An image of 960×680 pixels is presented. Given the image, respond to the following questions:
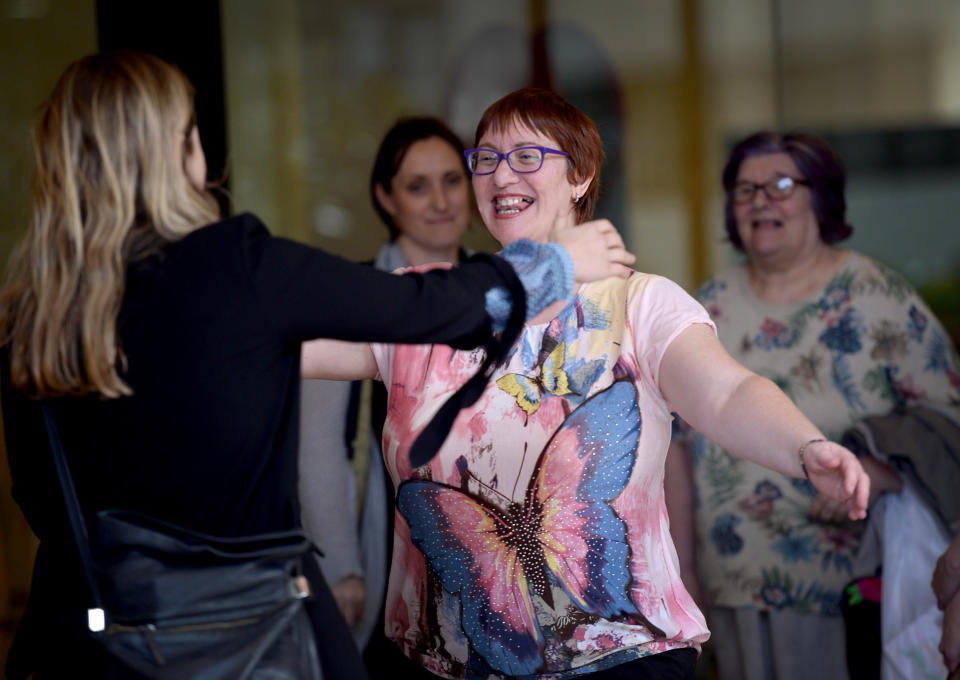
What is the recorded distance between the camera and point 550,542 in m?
2.10

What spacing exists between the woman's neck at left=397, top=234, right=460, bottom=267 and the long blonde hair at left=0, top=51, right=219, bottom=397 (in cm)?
193

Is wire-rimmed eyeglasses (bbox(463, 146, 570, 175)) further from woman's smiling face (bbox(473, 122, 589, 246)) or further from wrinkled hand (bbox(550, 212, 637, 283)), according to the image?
wrinkled hand (bbox(550, 212, 637, 283))

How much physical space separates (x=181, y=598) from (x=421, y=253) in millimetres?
2122

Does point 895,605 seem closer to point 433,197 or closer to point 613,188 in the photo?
point 433,197

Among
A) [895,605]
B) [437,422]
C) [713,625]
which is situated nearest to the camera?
[437,422]

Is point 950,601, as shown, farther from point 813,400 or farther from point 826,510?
point 813,400

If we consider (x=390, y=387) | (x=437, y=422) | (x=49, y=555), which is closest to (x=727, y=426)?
(x=437, y=422)

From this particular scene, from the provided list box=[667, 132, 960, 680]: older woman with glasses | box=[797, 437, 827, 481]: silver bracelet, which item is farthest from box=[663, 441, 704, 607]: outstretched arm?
box=[797, 437, 827, 481]: silver bracelet

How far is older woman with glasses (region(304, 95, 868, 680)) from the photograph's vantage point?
2049 millimetres

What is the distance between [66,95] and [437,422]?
77cm

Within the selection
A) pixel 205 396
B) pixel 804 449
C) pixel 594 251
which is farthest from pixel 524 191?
pixel 205 396

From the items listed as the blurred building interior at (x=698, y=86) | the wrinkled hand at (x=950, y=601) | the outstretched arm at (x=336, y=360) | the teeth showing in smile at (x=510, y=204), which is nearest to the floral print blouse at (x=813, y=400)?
the wrinkled hand at (x=950, y=601)

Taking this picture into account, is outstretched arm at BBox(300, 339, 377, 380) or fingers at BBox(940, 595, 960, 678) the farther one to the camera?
fingers at BBox(940, 595, 960, 678)

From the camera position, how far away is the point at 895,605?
2.92 meters
